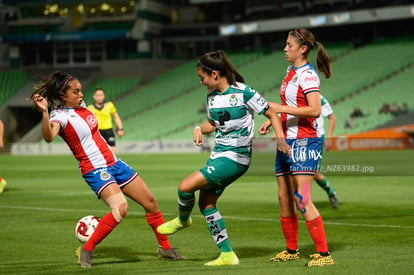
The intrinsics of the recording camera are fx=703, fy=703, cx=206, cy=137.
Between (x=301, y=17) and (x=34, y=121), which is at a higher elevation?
(x=301, y=17)

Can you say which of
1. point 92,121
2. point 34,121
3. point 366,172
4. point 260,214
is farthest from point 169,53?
point 92,121

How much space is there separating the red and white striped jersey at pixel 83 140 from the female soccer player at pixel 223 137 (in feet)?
3.07

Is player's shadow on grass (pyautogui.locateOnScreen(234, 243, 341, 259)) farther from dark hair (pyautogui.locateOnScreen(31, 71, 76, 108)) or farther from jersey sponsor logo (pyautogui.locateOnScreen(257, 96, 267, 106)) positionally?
dark hair (pyautogui.locateOnScreen(31, 71, 76, 108))

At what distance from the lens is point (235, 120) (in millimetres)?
6910

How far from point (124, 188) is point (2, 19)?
58.6 metres

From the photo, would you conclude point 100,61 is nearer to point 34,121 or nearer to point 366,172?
point 34,121

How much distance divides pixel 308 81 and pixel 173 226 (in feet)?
6.58

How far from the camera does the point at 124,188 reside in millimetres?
7445

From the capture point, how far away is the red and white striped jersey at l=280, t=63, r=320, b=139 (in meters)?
6.98

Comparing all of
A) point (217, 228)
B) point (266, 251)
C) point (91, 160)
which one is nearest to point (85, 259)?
point (91, 160)

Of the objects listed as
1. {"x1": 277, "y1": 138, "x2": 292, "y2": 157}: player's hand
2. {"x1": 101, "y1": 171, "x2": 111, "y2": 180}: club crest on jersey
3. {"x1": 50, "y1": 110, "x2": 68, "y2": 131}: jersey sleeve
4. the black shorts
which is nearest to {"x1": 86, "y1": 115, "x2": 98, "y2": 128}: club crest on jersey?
{"x1": 50, "y1": 110, "x2": 68, "y2": 131}: jersey sleeve

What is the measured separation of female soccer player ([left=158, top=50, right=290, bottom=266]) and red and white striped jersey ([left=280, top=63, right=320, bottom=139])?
36 centimetres

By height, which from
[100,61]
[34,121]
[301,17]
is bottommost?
[34,121]

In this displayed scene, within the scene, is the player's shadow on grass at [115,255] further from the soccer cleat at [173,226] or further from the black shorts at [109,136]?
the black shorts at [109,136]
